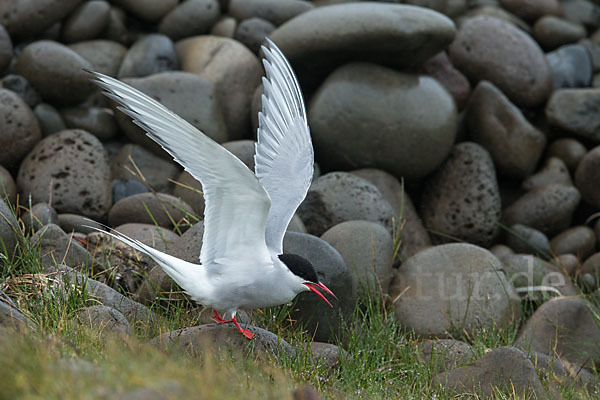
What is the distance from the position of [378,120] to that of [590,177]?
235cm

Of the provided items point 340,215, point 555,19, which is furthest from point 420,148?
point 555,19

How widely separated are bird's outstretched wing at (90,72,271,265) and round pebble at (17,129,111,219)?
2.72 metres

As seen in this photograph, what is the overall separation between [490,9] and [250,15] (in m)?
3.02

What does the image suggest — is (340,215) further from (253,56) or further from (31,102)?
(31,102)

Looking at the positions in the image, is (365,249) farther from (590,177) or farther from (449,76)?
(590,177)

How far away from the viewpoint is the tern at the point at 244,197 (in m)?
3.06

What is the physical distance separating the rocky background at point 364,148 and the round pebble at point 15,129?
12 millimetres

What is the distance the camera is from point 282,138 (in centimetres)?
401

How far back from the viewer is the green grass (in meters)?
2.12

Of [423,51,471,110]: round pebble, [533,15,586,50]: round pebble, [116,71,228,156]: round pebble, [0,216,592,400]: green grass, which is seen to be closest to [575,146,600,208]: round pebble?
[423,51,471,110]: round pebble

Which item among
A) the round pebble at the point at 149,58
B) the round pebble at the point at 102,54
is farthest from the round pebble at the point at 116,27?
the round pebble at the point at 149,58

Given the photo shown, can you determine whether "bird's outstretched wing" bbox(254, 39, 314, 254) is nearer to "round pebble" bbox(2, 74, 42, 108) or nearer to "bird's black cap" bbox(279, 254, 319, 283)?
"bird's black cap" bbox(279, 254, 319, 283)

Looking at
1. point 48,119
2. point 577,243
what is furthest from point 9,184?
point 577,243

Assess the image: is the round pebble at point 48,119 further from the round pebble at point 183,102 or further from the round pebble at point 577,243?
the round pebble at point 577,243
